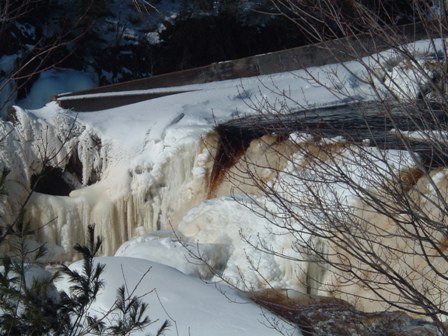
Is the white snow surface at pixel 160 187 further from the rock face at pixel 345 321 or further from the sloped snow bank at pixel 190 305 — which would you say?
the rock face at pixel 345 321

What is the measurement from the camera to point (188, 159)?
30.7ft

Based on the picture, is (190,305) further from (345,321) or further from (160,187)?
(160,187)

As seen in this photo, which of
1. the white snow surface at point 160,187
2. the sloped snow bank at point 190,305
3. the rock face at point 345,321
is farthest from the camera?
the white snow surface at point 160,187

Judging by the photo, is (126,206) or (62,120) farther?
(62,120)

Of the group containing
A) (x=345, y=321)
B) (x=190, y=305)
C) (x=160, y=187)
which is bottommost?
(x=345, y=321)

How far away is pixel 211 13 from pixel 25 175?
7.87 metres

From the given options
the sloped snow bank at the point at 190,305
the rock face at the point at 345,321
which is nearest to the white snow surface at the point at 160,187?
the sloped snow bank at the point at 190,305

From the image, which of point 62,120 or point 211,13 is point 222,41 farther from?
point 62,120

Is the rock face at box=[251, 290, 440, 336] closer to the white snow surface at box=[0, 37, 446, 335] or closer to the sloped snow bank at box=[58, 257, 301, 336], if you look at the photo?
the sloped snow bank at box=[58, 257, 301, 336]

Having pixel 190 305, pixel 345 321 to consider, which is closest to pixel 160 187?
pixel 190 305

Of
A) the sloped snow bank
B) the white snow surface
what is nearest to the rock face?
the sloped snow bank

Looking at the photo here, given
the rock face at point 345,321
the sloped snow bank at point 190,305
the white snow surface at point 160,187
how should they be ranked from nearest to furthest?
1. the rock face at point 345,321
2. the sloped snow bank at point 190,305
3. the white snow surface at point 160,187

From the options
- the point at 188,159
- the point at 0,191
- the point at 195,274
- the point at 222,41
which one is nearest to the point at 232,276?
the point at 195,274

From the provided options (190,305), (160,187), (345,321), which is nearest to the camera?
(345,321)
